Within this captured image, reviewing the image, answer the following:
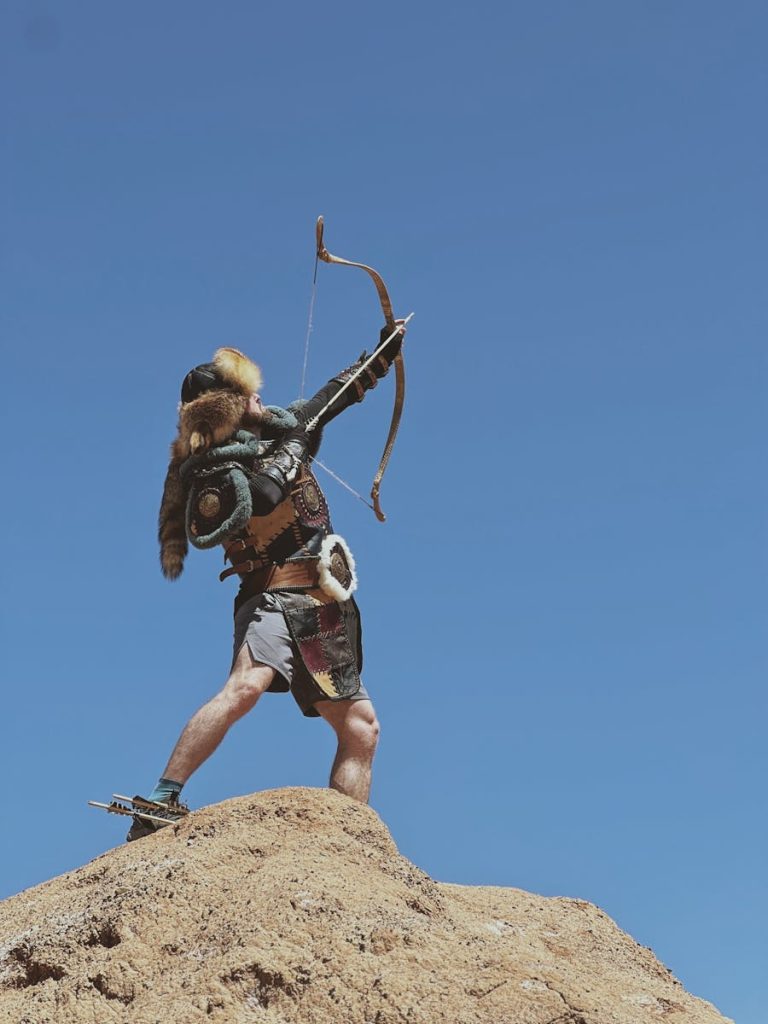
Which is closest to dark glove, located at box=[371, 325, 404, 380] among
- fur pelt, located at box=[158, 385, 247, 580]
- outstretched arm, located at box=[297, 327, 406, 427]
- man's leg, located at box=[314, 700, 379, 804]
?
outstretched arm, located at box=[297, 327, 406, 427]

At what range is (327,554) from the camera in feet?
20.2

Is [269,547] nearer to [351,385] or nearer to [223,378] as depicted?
[223,378]

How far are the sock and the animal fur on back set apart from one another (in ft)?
4.04

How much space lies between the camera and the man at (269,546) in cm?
584

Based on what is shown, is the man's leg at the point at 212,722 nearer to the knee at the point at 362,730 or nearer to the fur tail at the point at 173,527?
the knee at the point at 362,730

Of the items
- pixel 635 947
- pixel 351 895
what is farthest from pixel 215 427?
pixel 635 947

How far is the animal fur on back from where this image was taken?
611 centimetres

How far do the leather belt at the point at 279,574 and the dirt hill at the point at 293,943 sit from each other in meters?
1.09

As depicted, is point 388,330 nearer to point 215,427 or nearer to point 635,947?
point 215,427

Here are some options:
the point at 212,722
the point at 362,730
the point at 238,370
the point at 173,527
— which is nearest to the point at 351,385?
the point at 238,370

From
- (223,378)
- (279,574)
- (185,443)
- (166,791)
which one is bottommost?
(166,791)

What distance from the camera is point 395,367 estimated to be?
7352 millimetres

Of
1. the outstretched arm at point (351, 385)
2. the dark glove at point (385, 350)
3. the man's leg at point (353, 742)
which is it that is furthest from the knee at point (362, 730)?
the dark glove at point (385, 350)

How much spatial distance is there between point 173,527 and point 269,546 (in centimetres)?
51
